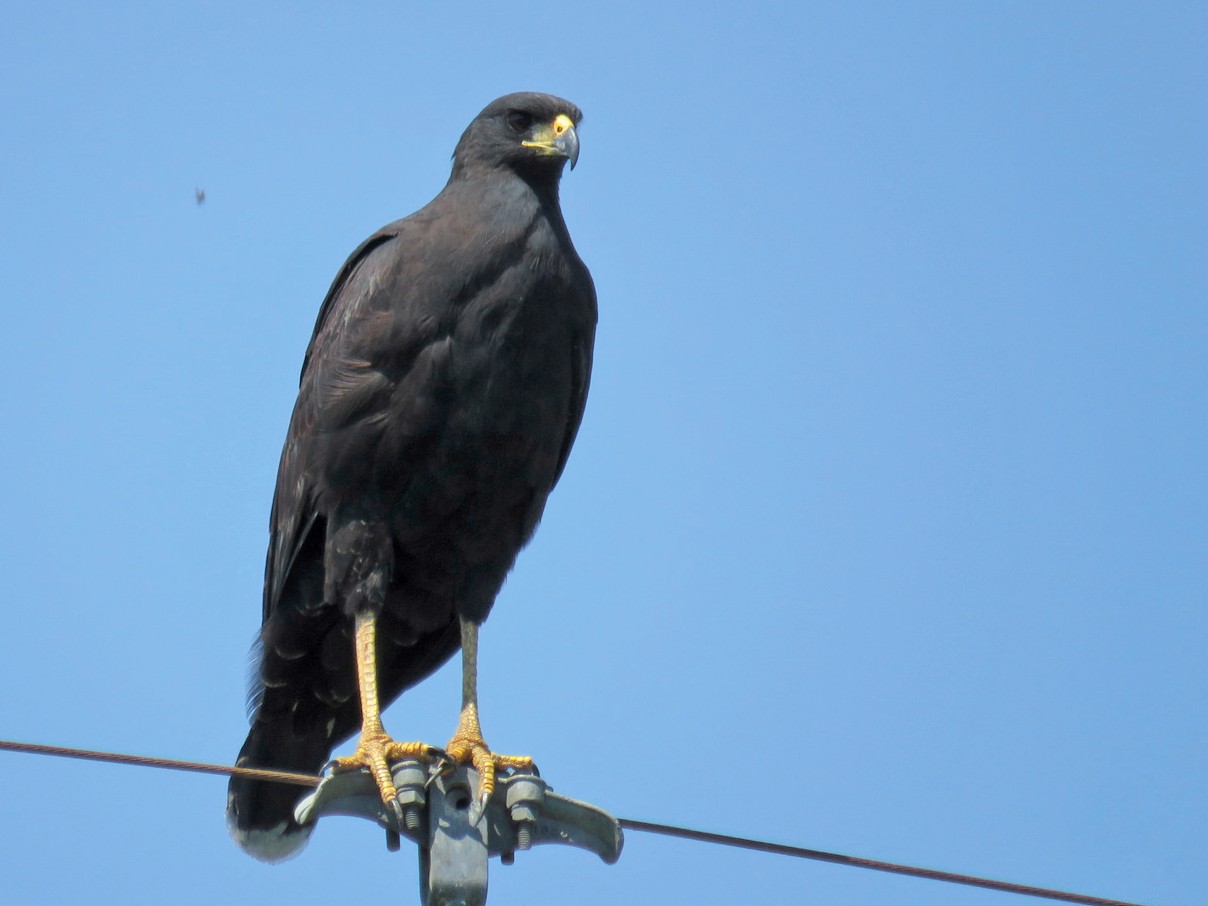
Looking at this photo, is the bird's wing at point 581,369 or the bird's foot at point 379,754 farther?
the bird's wing at point 581,369

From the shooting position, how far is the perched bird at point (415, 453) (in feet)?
23.4

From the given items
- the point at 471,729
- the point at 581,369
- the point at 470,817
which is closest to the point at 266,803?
the point at 471,729

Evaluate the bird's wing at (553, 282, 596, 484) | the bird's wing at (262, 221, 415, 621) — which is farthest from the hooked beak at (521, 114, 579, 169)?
the bird's wing at (262, 221, 415, 621)

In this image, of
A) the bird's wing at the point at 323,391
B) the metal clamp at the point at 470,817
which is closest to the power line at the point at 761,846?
the metal clamp at the point at 470,817

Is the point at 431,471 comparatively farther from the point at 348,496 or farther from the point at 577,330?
the point at 577,330

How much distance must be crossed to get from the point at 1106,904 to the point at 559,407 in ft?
10.9

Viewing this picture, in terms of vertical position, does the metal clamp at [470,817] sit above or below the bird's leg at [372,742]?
below

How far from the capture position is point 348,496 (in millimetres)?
7215

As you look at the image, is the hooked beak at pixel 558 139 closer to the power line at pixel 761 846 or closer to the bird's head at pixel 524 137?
the bird's head at pixel 524 137

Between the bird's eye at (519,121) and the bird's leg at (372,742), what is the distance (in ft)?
7.38

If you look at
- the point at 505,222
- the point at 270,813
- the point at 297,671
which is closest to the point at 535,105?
the point at 505,222

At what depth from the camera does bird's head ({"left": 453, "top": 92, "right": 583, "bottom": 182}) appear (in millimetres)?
7719

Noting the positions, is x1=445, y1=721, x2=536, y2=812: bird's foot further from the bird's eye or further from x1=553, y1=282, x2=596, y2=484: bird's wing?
the bird's eye

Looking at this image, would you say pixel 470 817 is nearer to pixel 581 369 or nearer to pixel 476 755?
pixel 476 755
